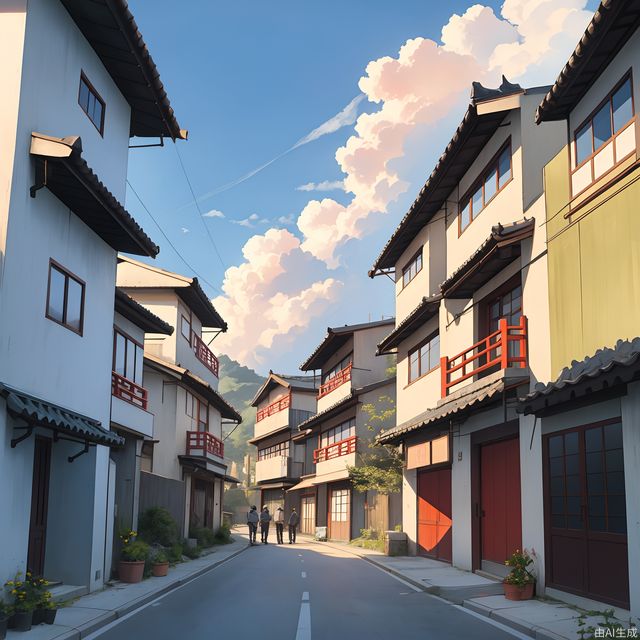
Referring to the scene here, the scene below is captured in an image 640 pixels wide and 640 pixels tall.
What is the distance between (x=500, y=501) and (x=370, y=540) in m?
13.8

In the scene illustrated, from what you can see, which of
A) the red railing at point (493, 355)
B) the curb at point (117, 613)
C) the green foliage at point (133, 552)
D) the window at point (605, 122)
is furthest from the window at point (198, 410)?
the window at point (605, 122)

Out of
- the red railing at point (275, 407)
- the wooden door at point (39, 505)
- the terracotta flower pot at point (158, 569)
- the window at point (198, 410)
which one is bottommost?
the terracotta flower pot at point (158, 569)

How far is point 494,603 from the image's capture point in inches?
510

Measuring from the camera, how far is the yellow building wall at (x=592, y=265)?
11062mm

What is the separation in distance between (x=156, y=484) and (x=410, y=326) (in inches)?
367

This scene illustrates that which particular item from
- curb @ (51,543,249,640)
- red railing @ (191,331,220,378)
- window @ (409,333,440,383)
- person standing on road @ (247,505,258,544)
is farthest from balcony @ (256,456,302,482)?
curb @ (51,543,249,640)

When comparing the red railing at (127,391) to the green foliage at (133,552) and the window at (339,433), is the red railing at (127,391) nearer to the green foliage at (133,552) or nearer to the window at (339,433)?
the green foliage at (133,552)

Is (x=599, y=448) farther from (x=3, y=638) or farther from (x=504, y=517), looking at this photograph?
(x=3, y=638)

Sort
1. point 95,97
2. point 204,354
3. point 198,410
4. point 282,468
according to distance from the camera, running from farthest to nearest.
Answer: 1. point 282,468
2. point 204,354
3. point 198,410
4. point 95,97

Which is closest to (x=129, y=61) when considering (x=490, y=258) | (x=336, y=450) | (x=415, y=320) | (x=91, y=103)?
(x=91, y=103)

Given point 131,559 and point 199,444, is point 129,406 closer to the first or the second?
point 131,559

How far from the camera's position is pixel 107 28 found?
14195 mm

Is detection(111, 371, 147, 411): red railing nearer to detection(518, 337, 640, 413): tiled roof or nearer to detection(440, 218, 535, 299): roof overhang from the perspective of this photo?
detection(440, 218, 535, 299): roof overhang

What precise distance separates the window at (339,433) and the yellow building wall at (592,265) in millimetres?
22541
